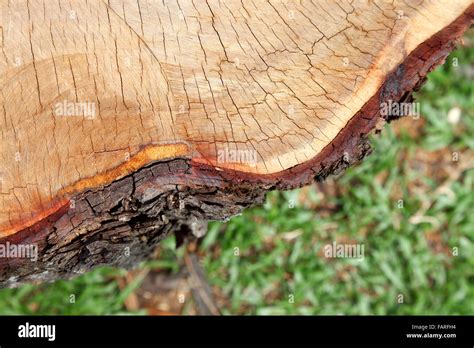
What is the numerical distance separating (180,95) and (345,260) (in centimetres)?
174

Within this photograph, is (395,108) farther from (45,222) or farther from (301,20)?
(45,222)

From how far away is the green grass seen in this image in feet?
10.2

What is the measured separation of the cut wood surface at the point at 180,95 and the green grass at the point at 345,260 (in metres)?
1.39

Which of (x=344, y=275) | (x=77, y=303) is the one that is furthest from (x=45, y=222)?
(x=344, y=275)

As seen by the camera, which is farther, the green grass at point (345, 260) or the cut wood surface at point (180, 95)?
the green grass at point (345, 260)

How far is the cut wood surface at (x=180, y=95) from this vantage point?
1716mm

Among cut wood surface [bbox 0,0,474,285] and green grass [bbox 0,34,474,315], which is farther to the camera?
green grass [bbox 0,34,474,315]

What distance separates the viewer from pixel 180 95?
68.0 inches

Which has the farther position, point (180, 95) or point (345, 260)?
point (345, 260)

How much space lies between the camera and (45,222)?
1.72m

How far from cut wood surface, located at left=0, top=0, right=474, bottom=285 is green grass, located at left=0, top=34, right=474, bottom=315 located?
139cm

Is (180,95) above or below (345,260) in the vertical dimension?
above
